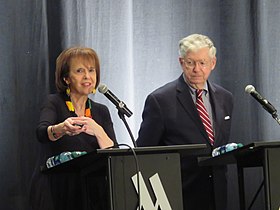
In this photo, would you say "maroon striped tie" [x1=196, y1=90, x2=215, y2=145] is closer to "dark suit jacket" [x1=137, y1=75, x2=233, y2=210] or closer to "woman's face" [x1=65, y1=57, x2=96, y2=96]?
"dark suit jacket" [x1=137, y1=75, x2=233, y2=210]

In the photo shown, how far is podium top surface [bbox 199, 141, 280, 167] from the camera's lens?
305 centimetres

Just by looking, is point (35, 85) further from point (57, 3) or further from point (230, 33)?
point (230, 33)

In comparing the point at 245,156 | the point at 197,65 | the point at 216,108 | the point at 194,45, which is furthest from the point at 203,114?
the point at 245,156

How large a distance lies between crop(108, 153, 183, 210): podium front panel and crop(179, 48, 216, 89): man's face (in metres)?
0.82

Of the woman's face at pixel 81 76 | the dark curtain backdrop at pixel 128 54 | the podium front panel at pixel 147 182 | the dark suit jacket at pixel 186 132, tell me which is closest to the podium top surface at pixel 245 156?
the dark suit jacket at pixel 186 132

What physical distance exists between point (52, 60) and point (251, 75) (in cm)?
128

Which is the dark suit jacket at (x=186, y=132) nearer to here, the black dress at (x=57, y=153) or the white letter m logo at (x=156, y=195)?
the black dress at (x=57, y=153)

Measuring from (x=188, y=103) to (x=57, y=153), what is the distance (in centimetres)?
77

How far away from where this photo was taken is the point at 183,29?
14.7ft

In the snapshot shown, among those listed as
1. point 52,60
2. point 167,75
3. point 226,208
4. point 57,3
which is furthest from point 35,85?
point 226,208

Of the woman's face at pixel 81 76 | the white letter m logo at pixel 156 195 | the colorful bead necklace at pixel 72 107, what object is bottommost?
the white letter m logo at pixel 156 195

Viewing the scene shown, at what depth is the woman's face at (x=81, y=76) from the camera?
12.3 feet

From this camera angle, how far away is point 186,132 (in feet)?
12.7

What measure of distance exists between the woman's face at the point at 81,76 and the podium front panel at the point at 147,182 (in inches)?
30.1
